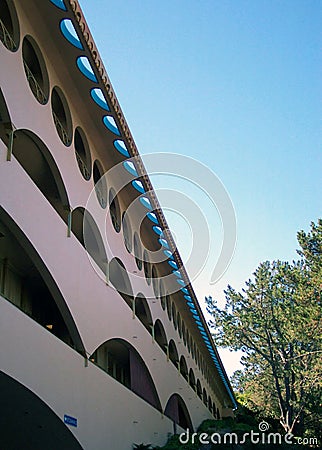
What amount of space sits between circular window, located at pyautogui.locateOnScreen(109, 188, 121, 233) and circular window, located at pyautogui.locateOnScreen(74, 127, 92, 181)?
6.60ft

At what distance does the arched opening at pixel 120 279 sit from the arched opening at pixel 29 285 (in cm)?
216

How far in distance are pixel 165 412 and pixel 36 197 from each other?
14072mm

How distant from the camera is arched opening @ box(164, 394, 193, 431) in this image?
2452 centimetres

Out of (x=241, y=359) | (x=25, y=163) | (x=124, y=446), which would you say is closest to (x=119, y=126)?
(x=25, y=163)

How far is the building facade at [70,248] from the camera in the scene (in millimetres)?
11414

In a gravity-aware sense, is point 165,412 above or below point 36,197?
below

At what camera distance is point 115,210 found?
773 inches

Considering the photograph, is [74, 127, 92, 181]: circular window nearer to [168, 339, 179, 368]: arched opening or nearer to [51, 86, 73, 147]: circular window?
[51, 86, 73, 147]: circular window

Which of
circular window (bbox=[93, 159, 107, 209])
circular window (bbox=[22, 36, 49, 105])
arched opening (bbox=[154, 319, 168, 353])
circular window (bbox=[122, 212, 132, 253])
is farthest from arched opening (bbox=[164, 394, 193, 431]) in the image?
circular window (bbox=[22, 36, 49, 105])

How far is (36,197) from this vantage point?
12.1 metres

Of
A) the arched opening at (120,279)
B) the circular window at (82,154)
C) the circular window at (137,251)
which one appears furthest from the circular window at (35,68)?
the circular window at (137,251)

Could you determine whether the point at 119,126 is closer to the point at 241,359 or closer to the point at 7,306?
the point at 7,306

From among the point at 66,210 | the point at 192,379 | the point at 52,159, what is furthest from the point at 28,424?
the point at 192,379

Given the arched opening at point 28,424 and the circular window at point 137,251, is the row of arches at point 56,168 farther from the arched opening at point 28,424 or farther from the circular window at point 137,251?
the arched opening at point 28,424
